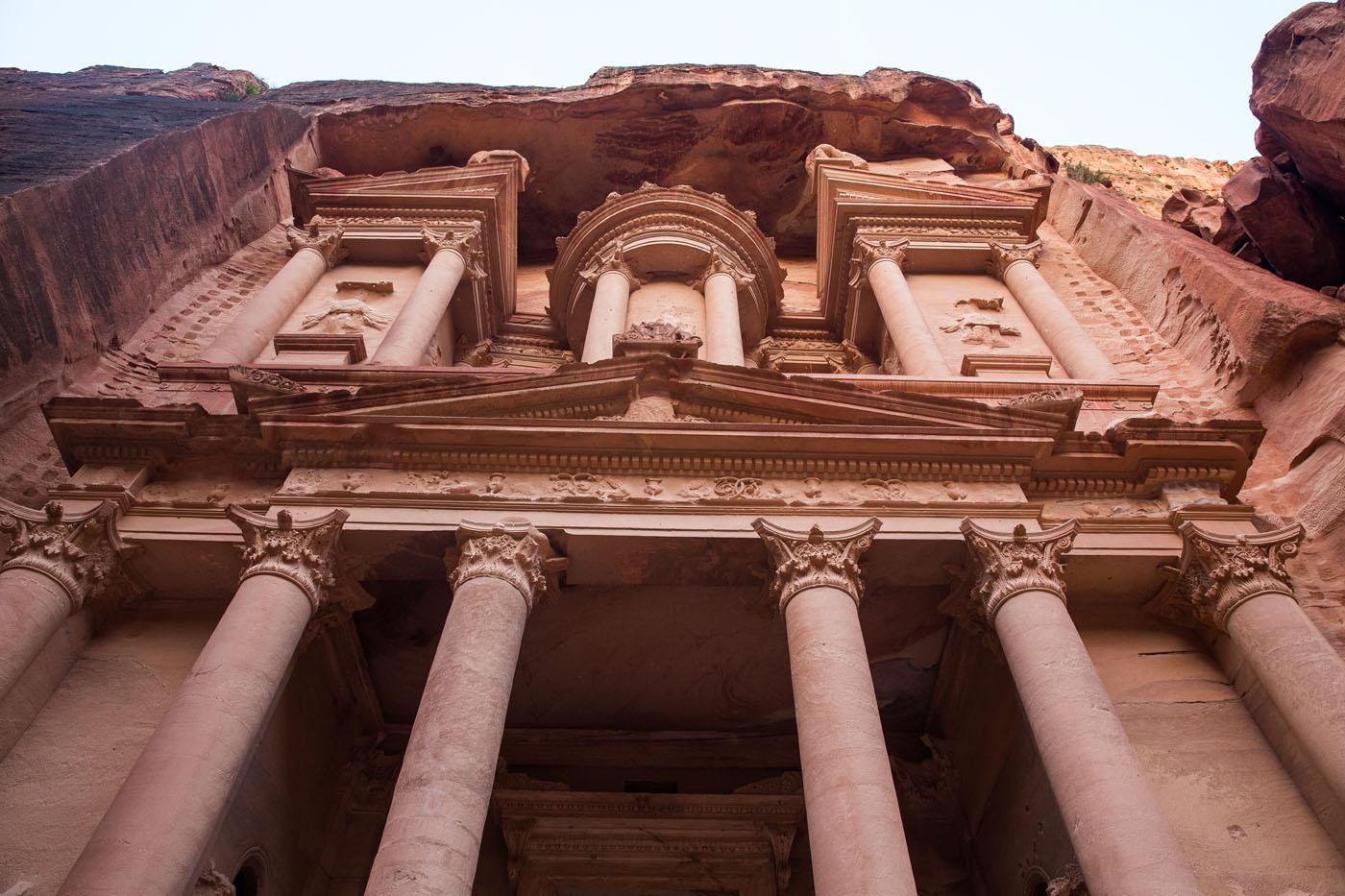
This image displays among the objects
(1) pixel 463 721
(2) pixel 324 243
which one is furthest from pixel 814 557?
(2) pixel 324 243

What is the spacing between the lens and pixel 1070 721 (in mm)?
7273

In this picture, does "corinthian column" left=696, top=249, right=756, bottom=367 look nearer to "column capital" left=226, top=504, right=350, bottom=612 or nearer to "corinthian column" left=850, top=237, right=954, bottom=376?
"corinthian column" left=850, top=237, right=954, bottom=376

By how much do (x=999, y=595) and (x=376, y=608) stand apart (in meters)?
6.40

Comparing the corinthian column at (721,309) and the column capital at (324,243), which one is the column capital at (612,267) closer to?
the corinthian column at (721,309)

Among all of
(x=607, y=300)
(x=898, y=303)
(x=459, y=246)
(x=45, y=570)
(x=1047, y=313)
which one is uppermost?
(x=459, y=246)

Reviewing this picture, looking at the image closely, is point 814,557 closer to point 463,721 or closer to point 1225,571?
point 463,721

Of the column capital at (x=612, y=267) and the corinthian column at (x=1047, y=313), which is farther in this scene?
the column capital at (x=612, y=267)

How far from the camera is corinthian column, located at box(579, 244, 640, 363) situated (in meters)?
15.9

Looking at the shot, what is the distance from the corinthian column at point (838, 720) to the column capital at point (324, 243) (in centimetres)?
1259

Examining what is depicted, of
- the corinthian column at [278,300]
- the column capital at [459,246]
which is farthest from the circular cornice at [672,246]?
the corinthian column at [278,300]

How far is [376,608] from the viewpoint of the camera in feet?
35.4

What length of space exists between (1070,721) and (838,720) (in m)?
1.68

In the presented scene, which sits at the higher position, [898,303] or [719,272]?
[719,272]

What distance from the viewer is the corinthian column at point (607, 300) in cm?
1594
